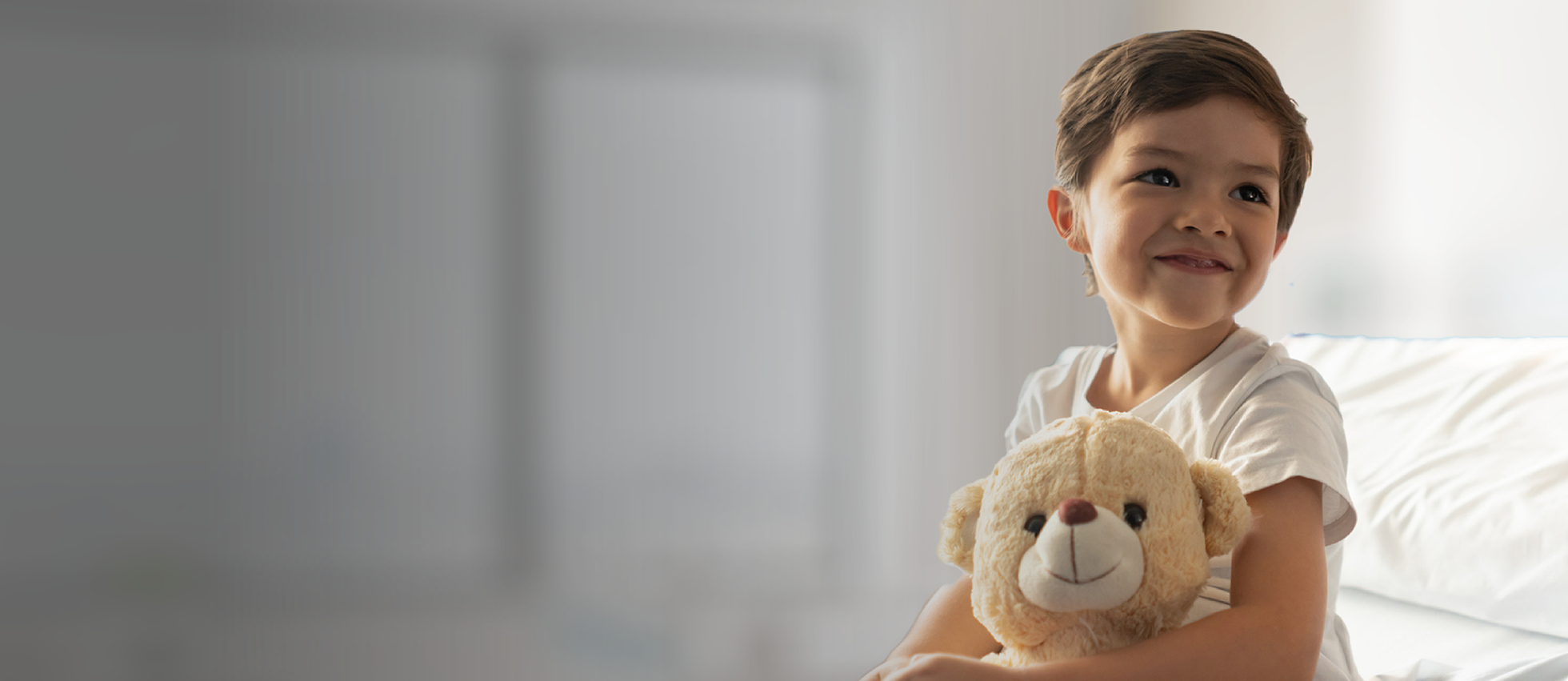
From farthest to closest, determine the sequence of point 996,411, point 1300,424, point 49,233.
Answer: point 996,411 → point 49,233 → point 1300,424

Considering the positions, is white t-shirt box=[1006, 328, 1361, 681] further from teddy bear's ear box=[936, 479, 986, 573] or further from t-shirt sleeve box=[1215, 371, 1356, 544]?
teddy bear's ear box=[936, 479, 986, 573]

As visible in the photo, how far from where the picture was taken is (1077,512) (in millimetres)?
500

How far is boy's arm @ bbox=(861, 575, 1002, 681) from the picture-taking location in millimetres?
714

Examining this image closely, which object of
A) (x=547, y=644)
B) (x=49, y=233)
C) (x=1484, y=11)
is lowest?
(x=547, y=644)

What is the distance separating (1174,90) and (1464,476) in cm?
57

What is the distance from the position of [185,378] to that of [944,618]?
1762 millimetres

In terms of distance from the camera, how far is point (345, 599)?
2.04 metres

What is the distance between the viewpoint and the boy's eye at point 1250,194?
27.3 inches

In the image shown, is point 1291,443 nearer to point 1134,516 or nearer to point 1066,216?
point 1134,516

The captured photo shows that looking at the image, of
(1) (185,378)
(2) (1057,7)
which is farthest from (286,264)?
(2) (1057,7)

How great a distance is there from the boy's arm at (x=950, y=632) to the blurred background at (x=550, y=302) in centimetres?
119

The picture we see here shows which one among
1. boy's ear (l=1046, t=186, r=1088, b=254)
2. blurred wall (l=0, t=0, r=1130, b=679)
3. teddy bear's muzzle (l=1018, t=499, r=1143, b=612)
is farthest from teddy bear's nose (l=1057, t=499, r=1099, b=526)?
blurred wall (l=0, t=0, r=1130, b=679)

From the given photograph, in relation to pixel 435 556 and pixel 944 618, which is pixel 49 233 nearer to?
pixel 435 556

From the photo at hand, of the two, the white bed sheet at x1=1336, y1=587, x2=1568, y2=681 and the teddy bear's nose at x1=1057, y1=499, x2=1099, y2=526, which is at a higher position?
A: the teddy bear's nose at x1=1057, y1=499, x2=1099, y2=526
